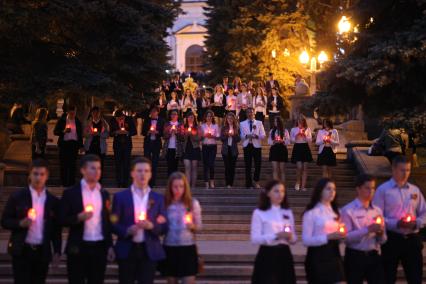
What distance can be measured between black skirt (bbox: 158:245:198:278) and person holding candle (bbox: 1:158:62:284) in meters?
1.28

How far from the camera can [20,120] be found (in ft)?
71.6

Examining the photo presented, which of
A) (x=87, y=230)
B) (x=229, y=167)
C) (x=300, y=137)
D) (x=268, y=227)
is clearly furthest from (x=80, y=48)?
(x=268, y=227)

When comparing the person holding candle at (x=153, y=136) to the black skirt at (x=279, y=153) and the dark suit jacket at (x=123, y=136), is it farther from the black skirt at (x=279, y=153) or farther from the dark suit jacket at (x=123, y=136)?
the black skirt at (x=279, y=153)

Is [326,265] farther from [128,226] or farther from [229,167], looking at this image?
[229,167]

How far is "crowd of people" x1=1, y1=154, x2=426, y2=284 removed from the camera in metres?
8.50

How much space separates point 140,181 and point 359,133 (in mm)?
19193

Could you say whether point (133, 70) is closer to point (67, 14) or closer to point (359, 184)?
point (67, 14)

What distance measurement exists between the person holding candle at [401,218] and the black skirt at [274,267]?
5.62ft

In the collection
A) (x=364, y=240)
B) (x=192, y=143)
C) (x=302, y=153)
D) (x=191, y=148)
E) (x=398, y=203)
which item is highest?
(x=192, y=143)

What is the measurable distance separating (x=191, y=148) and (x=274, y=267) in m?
9.22

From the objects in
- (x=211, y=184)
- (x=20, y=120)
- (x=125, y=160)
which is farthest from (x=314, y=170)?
(x=20, y=120)

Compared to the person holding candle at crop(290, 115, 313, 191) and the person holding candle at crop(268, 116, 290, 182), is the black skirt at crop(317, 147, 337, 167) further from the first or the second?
the person holding candle at crop(268, 116, 290, 182)

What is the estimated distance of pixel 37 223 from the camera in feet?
28.6

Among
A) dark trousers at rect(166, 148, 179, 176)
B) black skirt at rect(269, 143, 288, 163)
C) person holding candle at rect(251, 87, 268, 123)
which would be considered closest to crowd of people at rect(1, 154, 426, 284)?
black skirt at rect(269, 143, 288, 163)
